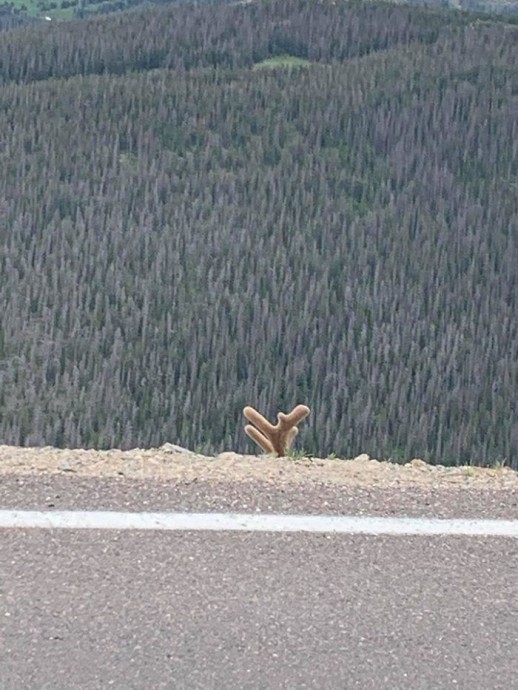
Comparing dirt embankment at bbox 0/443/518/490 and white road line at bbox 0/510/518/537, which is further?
dirt embankment at bbox 0/443/518/490

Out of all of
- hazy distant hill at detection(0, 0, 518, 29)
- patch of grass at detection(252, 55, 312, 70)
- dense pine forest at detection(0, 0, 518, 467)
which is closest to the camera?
dense pine forest at detection(0, 0, 518, 467)

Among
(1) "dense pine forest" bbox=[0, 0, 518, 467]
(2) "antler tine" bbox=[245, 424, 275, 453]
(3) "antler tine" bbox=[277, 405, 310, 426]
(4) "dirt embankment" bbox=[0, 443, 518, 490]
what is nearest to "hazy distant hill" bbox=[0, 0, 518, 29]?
(1) "dense pine forest" bbox=[0, 0, 518, 467]

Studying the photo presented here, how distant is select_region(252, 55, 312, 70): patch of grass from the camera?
185 feet

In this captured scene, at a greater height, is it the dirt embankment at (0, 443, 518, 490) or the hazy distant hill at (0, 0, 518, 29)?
the dirt embankment at (0, 443, 518, 490)

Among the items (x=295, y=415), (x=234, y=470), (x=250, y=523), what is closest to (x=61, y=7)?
(x=295, y=415)

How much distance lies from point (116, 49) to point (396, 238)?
29669 millimetres

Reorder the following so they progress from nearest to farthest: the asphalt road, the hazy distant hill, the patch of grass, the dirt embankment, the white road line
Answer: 1. the asphalt road
2. the white road line
3. the dirt embankment
4. the patch of grass
5. the hazy distant hill

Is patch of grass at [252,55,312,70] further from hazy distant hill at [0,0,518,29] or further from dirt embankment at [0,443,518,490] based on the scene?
hazy distant hill at [0,0,518,29]

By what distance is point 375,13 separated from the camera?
66812 millimetres

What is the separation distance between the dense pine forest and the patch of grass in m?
0.31

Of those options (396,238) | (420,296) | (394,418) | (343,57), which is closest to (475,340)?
(420,296)

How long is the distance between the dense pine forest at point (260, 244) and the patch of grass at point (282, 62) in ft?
1.02

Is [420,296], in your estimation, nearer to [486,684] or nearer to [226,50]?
[486,684]

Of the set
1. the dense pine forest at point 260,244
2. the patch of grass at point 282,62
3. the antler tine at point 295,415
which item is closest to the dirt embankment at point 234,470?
the antler tine at point 295,415
